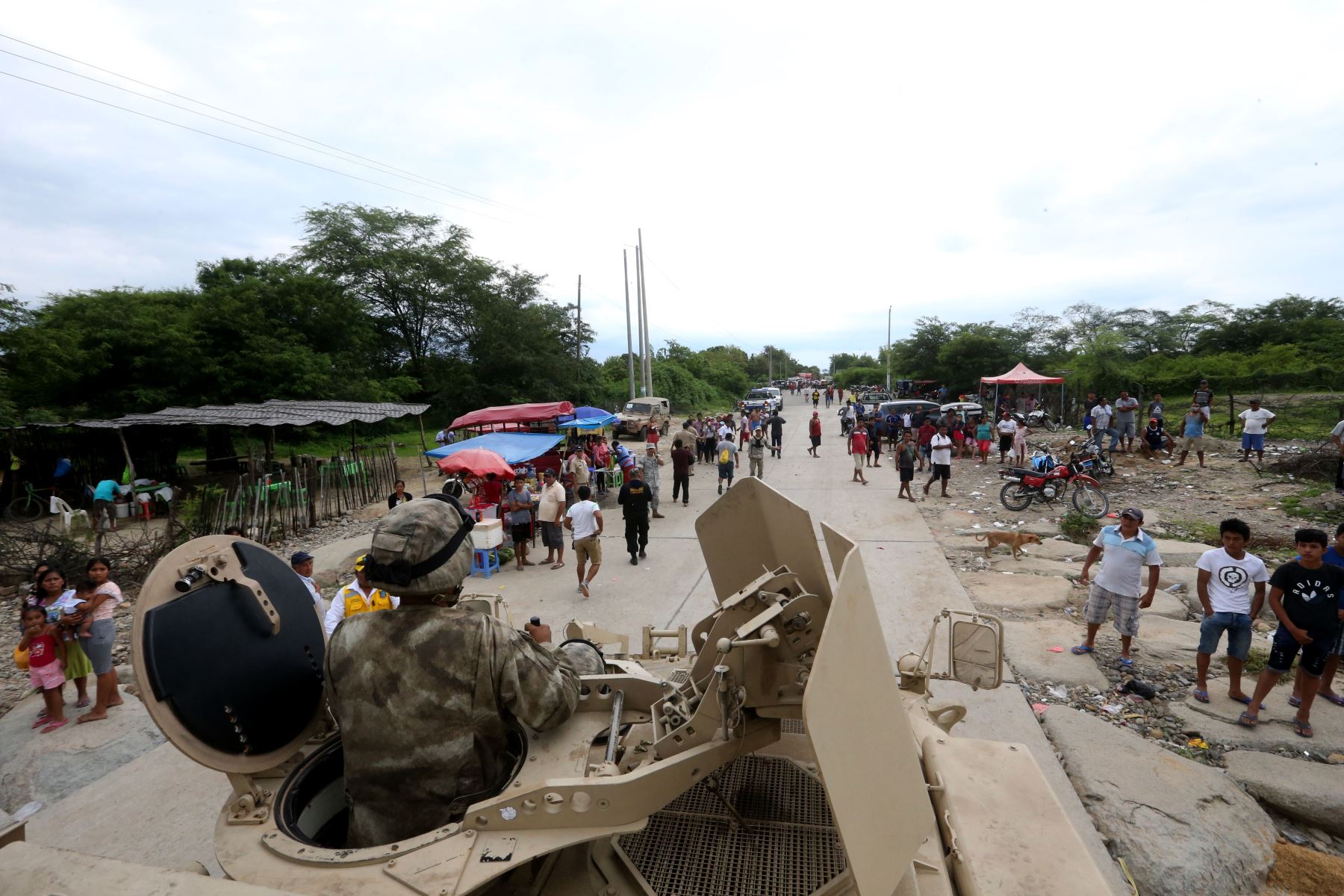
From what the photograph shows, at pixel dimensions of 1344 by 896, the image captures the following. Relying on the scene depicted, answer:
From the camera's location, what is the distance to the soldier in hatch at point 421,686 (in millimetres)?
2047

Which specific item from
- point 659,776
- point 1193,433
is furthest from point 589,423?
point 659,776

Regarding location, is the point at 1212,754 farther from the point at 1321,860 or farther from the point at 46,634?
the point at 46,634

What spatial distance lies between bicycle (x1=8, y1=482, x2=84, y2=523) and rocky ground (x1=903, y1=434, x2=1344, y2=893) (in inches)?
708

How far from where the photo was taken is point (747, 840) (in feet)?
7.47

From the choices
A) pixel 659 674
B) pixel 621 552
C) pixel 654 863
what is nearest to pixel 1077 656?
pixel 659 674

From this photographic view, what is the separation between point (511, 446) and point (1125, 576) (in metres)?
10.5

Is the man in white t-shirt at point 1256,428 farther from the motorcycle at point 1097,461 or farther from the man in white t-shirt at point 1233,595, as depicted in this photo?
the man in white t-shirt at point 1233,595

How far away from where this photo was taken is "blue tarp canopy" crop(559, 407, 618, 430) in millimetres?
17391

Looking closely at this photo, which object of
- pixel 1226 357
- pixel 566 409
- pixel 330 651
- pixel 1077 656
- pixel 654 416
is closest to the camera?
pixel 330 651

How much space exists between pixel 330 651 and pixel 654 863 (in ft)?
4.29

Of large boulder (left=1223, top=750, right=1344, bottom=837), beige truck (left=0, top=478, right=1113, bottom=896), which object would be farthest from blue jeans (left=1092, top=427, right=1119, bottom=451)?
beige truck (left=0, top=478, right=1113, bottom=896)

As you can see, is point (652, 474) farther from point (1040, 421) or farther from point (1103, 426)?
point (1040, 421)

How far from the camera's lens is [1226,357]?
84.0 feet

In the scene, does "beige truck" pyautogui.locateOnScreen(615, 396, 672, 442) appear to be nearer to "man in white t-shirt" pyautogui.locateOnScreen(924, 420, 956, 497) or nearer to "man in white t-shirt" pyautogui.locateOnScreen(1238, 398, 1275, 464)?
"man in white t-shirt" pyautogui.locateOnScreen(924, 420, 956, 497)
